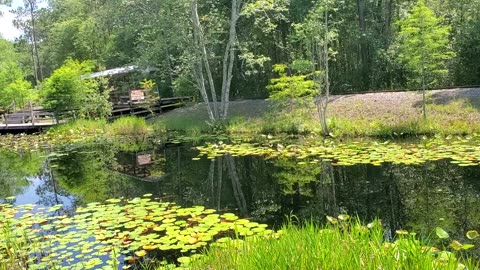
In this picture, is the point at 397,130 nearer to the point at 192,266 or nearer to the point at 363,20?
the point at 363,20

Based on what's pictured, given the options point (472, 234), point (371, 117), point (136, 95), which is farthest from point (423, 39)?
point (136, 95)

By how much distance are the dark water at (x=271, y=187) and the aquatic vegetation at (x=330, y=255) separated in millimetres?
2235

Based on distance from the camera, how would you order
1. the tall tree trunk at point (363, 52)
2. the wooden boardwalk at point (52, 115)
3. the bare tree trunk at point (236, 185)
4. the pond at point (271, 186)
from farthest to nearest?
the wooden boardwalk at point (52, 115) → the tall tree trunk at point (363, 52) → the bare tree trunk at point (236, 185) → the pond at point (271, 186)

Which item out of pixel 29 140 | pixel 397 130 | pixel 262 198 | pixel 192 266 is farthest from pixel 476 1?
pixel 29 140

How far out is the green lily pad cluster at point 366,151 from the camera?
895 cm

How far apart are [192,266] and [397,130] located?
974 cm

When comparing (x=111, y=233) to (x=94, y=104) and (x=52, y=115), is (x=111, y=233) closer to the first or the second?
(x=94, y=104)

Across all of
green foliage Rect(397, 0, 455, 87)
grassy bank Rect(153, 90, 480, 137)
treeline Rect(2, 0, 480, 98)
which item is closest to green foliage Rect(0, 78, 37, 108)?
treeline Rect(2, 0, 480, 98)

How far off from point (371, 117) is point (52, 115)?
15266 mm

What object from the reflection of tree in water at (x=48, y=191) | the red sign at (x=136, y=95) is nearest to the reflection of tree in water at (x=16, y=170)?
the reflection of tree in water at (x=48, y=191)

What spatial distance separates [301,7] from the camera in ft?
60.6

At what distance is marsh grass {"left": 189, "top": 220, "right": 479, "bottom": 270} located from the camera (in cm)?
303

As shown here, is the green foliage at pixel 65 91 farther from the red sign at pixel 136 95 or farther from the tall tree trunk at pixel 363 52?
the tall tree trunk at pixel 363 52

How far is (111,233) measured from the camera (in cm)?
580
